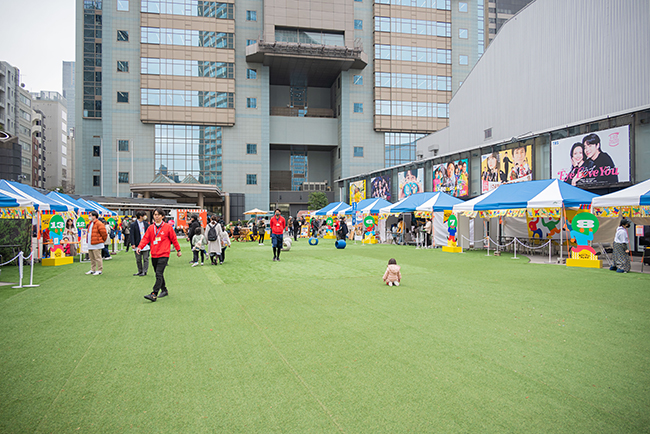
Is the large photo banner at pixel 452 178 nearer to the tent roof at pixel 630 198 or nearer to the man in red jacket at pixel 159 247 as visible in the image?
the tent roof at pixel 630 198

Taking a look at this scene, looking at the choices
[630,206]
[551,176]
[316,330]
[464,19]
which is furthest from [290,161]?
Result: [316,330]

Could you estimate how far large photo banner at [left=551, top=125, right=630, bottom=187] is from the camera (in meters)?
16.9

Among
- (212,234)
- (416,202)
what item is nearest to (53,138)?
(416,202)

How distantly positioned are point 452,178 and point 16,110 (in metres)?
71.1

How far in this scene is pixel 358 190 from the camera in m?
43.6

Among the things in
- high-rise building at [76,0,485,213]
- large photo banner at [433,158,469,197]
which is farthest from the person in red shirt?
high-rise building at [76,0,485,213]

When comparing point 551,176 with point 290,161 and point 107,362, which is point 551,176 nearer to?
point 107,362

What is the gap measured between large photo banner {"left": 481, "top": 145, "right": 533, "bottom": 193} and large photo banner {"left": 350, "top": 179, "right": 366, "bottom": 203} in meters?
18.1

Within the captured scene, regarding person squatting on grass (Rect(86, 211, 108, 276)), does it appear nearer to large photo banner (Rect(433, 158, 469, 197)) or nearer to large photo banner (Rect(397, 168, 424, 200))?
large photo banner (Rect(433, 158, 469, 197))

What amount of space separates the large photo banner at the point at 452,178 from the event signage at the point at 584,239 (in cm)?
1227

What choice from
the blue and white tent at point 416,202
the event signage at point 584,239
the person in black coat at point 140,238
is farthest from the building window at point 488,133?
the person in black coat at point 140,238

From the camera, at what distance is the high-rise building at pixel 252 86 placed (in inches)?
1940

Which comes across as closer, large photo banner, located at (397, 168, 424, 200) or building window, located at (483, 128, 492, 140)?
building window, located at (483, 128, 492, 140)

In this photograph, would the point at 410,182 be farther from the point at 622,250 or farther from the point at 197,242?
the point at 197,242
